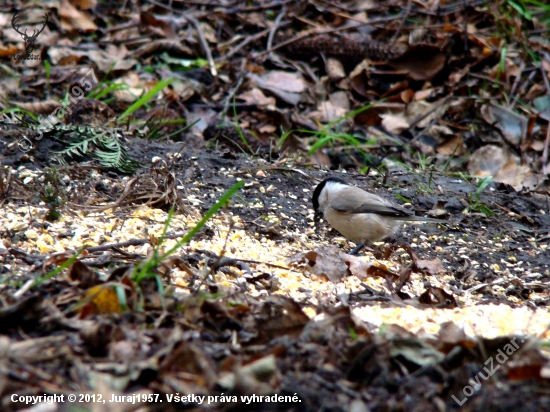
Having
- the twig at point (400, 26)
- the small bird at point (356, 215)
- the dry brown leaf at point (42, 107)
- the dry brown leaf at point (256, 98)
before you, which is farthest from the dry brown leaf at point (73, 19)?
the small bird at point (356, 215)

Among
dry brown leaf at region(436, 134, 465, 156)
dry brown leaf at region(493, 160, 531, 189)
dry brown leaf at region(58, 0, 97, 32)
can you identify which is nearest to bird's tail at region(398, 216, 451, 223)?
dry brown leaf at region(493, 160, 531, 189)

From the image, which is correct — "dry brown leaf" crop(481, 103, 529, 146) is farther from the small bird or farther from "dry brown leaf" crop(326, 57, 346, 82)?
the small bird

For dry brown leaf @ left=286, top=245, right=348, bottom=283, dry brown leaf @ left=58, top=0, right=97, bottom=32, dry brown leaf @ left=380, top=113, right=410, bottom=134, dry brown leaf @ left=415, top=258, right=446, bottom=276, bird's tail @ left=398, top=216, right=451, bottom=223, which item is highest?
dry brown leaf @ left=286, top=245, right=348, bottom=283

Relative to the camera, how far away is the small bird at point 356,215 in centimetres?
407

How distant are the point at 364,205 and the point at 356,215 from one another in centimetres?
17

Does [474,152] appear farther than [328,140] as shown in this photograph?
Yes

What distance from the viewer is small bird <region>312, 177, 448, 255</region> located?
13.4 feet

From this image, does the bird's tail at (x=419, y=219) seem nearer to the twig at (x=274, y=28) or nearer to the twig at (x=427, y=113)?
the twig at (x=427, y=113)

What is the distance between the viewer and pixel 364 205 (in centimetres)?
428

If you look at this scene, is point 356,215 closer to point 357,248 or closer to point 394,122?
point 357,248

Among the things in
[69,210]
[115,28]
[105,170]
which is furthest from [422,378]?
[115,28]

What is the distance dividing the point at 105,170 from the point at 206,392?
2.51m

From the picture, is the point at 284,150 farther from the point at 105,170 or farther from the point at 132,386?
the point at 132,386

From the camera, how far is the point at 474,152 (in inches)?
230
